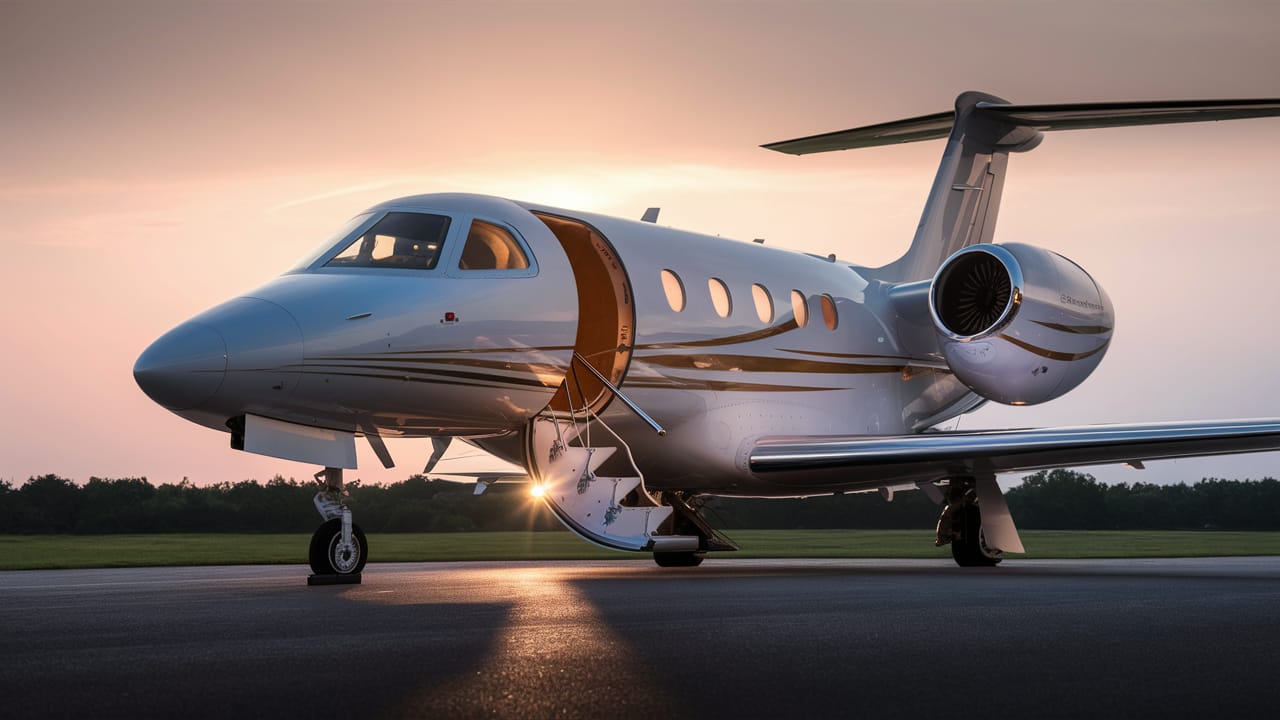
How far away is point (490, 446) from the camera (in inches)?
555

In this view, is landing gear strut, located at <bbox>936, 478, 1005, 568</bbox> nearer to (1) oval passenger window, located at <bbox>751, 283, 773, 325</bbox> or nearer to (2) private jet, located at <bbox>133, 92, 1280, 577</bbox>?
(2) private jet, located at <bbox>133, 92, 1280, 577</bbox>

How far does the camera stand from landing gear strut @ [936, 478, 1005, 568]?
1667 centimetres

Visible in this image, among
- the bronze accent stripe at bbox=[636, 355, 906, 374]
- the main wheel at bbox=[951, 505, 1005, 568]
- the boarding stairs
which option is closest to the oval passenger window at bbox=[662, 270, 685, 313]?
the bronze accent stripe at bbox=[636, 355, 906, 374]

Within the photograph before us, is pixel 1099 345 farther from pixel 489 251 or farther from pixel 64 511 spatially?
pixel 64 511

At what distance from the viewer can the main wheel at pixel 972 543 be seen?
1667cm

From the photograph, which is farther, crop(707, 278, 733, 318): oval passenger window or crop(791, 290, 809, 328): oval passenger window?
crop(791, 290, 809, 328): oval passenger window

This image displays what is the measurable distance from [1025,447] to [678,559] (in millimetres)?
5076

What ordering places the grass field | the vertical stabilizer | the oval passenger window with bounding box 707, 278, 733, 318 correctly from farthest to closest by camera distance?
the vertical stabilizer → the grass field → the oval passenger window with bounding box 707, 278, 733, 318

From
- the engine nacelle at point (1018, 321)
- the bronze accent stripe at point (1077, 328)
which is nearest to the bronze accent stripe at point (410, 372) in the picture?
the engine nacelle at point (1018, 321)

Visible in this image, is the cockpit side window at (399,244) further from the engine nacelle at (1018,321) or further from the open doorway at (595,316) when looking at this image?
the engine nacelle at (1018,321)

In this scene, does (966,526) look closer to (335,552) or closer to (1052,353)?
(1052,353)

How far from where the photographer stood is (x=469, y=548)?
2312 cm

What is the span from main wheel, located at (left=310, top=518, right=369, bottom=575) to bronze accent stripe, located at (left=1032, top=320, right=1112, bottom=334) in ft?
26.1

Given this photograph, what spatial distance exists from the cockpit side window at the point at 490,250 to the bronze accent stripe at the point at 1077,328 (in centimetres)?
609
